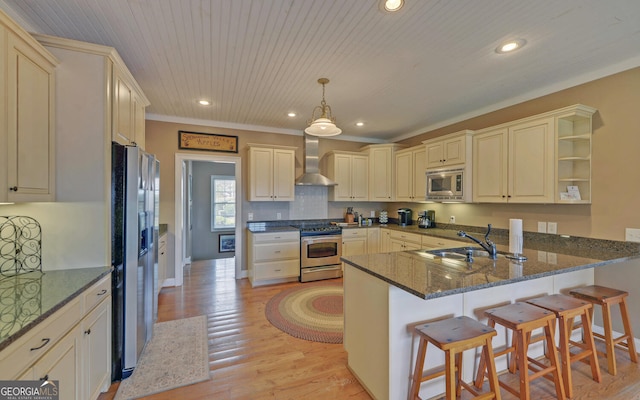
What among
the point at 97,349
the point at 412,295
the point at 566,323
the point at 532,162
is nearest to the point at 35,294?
the point at 97,349

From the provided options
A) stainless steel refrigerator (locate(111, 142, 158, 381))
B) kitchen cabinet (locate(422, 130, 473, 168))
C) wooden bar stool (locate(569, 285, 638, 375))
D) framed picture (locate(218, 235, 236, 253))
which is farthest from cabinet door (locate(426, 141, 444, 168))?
framed picture (locate(218, 235, 236, 253))

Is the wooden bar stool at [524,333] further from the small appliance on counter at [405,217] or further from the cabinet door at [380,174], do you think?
the cabinet door at [380,174]

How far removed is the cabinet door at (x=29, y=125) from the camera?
1459 mm

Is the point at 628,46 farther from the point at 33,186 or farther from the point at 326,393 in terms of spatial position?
the point at 33,186

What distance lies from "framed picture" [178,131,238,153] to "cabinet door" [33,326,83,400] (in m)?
3.39

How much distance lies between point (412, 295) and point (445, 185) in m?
2.64

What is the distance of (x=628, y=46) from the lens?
223 cm

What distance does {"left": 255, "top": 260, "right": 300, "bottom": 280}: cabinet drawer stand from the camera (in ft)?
13.8

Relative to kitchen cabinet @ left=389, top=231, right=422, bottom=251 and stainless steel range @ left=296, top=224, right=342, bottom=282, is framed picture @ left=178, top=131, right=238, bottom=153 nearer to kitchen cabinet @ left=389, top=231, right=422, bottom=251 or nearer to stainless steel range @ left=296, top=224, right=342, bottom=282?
stainless steel range @ left=296, top=224, right=342, bottom=282

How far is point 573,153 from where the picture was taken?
291 centimetres

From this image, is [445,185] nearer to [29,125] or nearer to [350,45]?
[350,45]

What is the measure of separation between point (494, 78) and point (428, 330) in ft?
9.06

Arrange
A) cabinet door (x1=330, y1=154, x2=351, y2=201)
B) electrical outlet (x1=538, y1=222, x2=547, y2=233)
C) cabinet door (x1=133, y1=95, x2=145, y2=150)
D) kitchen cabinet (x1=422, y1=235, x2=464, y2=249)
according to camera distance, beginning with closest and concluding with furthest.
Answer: cabinet door (x1=133, y1=95, x2=145, y2=150)
electrical outlet (x1=538, y1=222, x2=547, y2=233)
kitchen cabinet (x1=422, y1=235, x2=464, y2=249)
cabinet door (x1=330, y1=154, x2=351, y2=201)

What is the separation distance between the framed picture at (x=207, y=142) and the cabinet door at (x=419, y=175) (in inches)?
126
